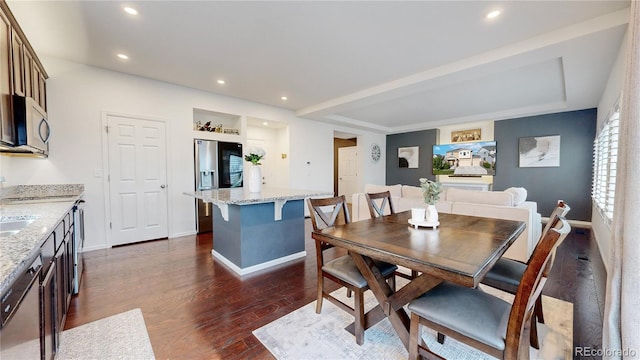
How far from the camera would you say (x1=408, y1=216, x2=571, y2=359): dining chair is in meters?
1.04

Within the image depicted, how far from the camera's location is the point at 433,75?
357 cm

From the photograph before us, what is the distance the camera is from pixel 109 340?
1717 mm

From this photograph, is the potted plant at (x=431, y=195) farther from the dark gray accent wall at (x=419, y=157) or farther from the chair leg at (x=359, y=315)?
the dark gray accent wall at (x=419, y=157)

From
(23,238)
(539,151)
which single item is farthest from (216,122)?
(539,151)

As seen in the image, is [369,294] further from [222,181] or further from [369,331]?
[222,181]

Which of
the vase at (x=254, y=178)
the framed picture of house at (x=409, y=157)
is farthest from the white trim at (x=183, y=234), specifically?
the framed picture of house at (x=409, y=157)

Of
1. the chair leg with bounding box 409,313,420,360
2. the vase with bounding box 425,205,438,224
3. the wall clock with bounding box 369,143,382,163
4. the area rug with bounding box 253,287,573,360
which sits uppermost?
the wall clock with bounding box 369,143,382,163

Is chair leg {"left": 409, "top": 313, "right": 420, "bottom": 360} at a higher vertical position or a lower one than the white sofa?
lower

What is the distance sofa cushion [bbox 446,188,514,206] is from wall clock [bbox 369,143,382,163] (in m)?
4.63

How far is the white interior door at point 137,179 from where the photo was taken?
375 cm

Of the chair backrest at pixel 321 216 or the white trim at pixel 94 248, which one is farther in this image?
the white trim at pixel 94 248

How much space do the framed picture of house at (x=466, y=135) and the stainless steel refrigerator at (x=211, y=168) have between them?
610cm

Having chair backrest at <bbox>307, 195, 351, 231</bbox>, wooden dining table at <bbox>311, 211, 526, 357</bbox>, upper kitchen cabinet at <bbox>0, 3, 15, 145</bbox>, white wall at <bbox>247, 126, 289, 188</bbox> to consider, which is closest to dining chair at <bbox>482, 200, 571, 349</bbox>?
wooden dining table at <bbox>311, 211, 526, 357</bbox>

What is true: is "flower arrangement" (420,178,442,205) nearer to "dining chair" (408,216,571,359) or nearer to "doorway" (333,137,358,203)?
"dining chair" (408,216,571,359)
